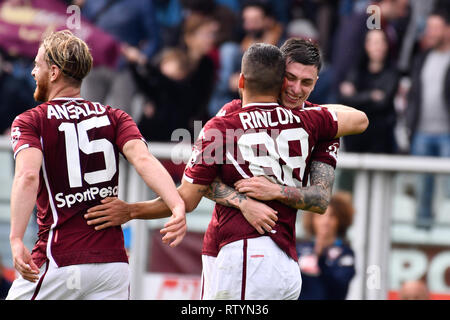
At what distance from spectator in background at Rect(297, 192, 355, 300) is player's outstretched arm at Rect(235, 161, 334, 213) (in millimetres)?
4762

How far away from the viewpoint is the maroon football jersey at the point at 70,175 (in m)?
4.78

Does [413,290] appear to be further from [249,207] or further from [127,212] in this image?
[127,212]

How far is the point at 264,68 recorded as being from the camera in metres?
4.77

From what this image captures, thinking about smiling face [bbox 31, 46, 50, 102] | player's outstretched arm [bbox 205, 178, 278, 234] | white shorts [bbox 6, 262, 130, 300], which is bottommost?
white shorts [bbox 6, 262, 130, 300]

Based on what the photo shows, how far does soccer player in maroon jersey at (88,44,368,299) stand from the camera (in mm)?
4750

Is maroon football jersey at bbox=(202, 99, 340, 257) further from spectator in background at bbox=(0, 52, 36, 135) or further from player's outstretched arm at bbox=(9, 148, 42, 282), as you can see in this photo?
spectator in background at bbox=(0, 52, 36, 135)

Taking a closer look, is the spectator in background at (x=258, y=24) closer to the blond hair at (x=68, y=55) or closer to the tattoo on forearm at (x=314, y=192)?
the tattoo on forearm at (x=314, y=192)

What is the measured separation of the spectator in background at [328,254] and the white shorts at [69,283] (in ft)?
17.0

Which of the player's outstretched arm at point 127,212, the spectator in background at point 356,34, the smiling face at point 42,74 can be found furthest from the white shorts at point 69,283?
the spectator in background at point 356,34

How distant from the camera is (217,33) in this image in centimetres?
1042

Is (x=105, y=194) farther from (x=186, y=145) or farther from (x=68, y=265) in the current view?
(x=186, y=145)

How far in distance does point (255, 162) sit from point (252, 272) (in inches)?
26.2

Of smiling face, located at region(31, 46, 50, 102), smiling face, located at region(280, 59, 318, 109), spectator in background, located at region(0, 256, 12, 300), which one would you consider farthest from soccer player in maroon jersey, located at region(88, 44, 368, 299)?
spectator in background, located at region(0, 256, 12, 300)

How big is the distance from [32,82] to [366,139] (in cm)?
440
